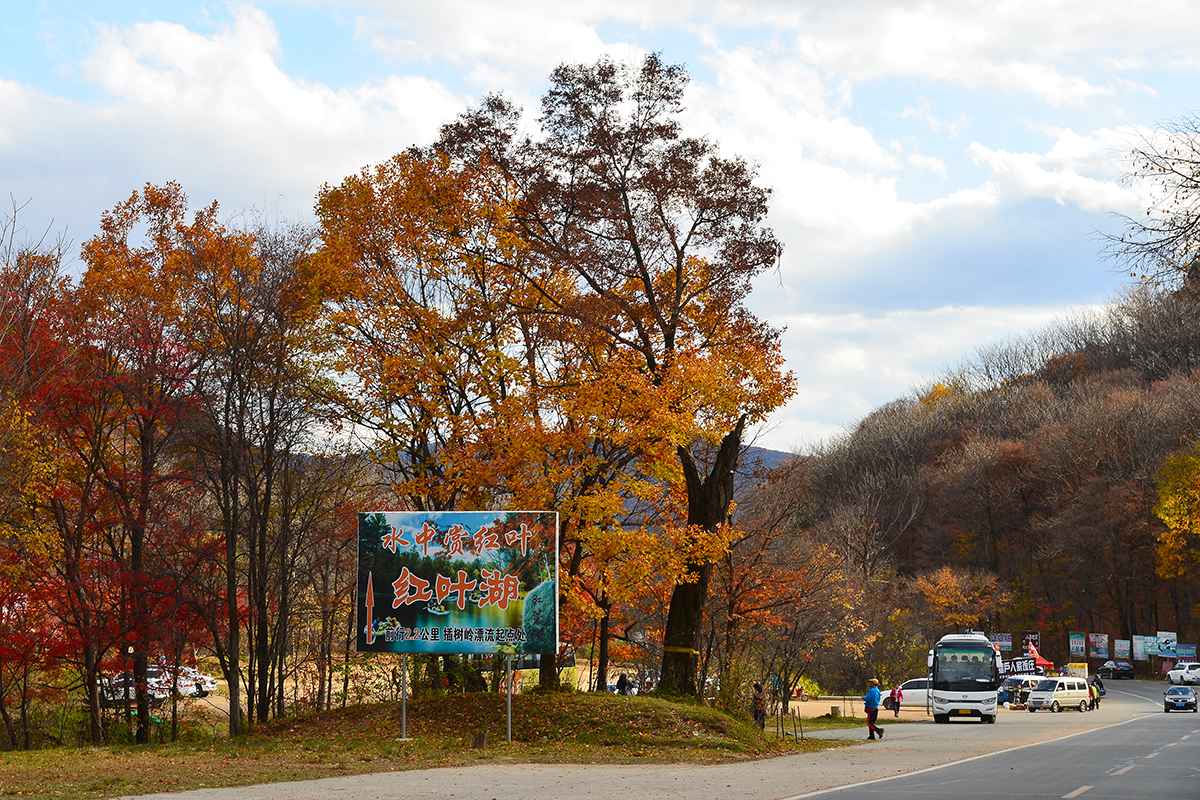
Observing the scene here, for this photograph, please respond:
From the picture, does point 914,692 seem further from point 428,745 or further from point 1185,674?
point 428,745

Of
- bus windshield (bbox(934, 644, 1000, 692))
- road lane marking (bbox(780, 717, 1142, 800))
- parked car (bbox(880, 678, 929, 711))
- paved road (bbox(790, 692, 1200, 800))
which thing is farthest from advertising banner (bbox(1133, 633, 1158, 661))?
paved road (bbox(790, 692, 1200, 800))

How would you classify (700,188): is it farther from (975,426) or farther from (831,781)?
(975,426)

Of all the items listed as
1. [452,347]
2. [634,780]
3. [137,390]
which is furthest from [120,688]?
[634,780]

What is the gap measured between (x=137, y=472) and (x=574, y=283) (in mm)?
Result: 12041

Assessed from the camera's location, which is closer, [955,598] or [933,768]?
[933,768]

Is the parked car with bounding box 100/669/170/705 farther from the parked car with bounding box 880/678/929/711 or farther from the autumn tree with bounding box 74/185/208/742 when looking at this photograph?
the parked car with bounding box 880/678/929/711

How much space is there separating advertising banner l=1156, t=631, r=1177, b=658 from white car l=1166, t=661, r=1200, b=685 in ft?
10.3

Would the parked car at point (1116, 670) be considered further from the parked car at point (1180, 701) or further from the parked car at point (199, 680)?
the parked car at point (199, 680)

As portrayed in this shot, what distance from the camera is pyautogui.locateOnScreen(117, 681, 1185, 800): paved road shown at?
563 inches

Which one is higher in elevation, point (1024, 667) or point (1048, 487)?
point (1048, 487)

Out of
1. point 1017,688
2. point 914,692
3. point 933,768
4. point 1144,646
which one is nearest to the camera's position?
point 933,768

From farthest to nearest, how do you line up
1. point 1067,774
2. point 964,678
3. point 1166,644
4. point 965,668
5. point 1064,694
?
point 1166,644, point 1064,694, point 965,668, point 964,678, point 1067,774

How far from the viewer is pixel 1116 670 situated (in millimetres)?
73188

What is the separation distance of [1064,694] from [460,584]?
36.2m
